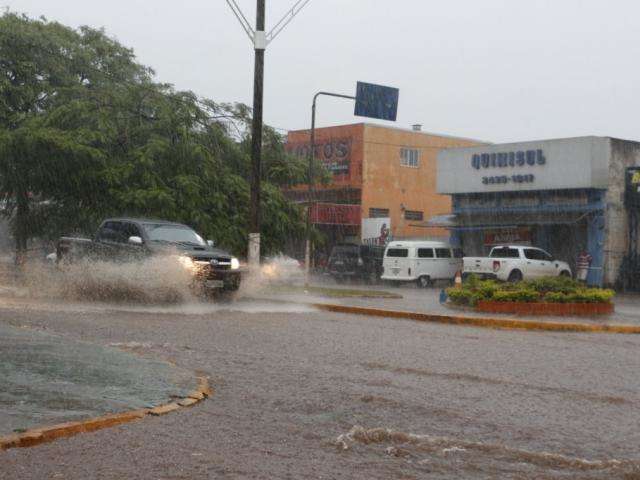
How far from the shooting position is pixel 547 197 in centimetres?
3956

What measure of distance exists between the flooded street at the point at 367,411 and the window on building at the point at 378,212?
40065 mm

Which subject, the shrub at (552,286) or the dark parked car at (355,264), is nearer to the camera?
the shrub at (552,286)

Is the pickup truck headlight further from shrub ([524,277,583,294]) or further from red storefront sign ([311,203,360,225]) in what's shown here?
red storefront sign ([311,203,360,225])

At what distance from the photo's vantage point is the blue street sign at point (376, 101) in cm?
3181

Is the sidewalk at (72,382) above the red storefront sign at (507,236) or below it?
below

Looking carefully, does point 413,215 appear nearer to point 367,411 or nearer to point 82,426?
point 367,411

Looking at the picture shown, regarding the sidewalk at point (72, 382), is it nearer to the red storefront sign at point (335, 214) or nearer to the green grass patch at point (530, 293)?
the green grass patch at point (530, 293)

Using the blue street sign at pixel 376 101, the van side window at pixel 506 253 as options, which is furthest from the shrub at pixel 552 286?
the van side window at pixel 506 253

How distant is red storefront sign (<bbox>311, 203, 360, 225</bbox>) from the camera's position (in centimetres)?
5225

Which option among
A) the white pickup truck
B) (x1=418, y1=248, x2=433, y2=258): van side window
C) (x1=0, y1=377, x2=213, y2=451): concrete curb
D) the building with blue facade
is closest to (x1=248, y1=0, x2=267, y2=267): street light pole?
the white pickup truck

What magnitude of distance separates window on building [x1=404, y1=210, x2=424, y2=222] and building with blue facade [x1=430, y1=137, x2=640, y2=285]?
41.4 ft

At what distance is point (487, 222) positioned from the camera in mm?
41906

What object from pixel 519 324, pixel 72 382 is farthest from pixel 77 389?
pixel 519 324

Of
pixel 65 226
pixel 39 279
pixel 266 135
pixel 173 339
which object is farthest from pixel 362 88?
pixel 173 339
